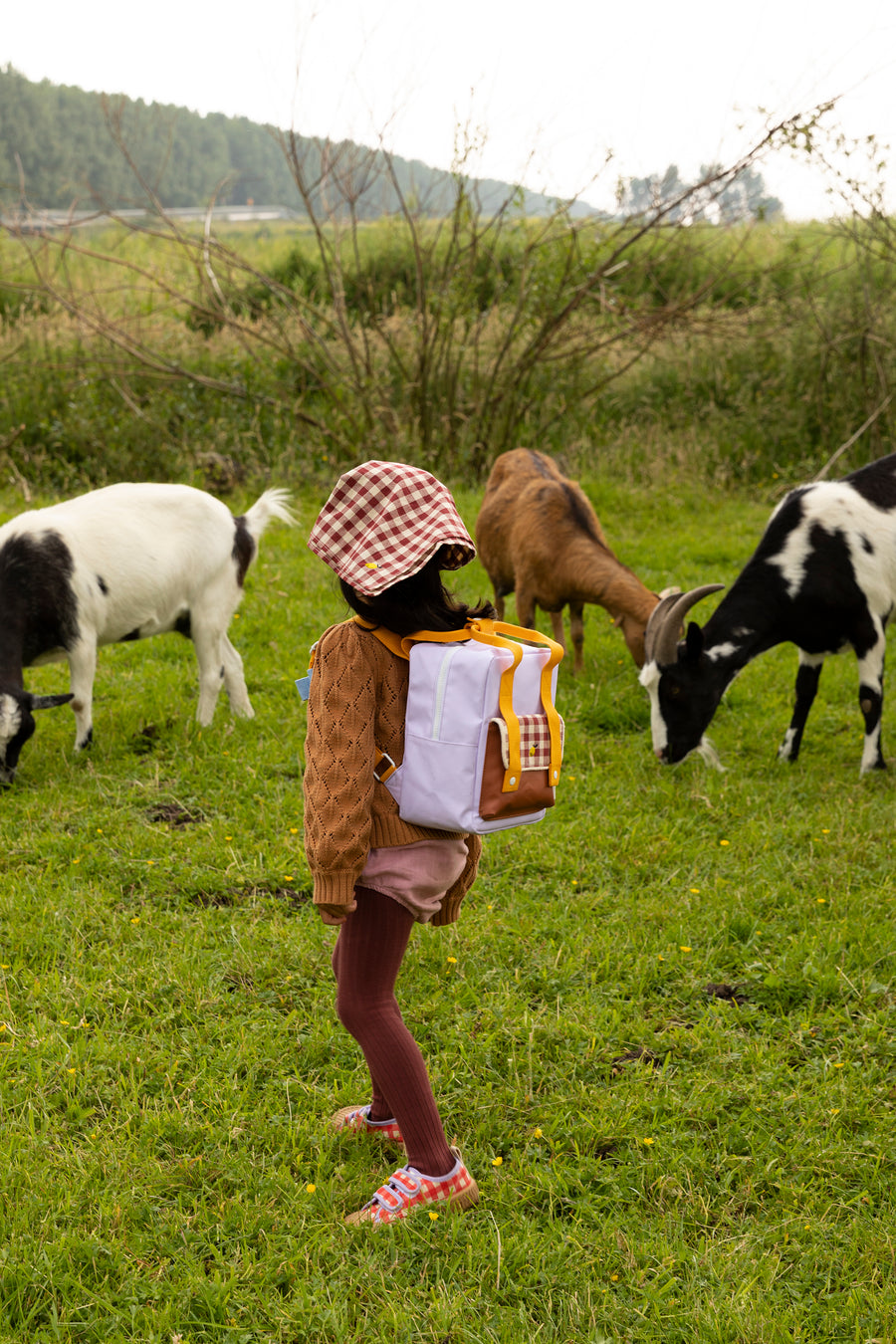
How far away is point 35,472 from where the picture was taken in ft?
40.0

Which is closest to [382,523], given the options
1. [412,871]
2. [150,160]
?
[412,871]

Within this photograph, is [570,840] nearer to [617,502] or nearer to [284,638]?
[284,638]

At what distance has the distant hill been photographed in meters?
10.0

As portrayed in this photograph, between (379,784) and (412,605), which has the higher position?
(412,605)

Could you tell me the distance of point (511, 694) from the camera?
→ 2416 millimetres

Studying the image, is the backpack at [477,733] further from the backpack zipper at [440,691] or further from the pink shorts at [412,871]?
the pink shorts at [412,871]

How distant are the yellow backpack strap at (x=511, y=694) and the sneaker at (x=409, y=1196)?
1.16 meters

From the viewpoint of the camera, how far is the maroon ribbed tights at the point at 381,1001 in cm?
267

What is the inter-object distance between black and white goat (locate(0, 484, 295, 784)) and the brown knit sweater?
10.7ft

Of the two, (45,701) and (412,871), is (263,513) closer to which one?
(45,701)

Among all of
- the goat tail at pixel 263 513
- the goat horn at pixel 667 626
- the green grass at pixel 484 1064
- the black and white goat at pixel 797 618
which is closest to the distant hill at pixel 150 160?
the goat tail at pixel 263 513

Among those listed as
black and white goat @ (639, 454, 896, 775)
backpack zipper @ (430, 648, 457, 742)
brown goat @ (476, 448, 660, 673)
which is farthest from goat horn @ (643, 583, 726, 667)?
backpack zipper @ (430, 648, 457, 742)

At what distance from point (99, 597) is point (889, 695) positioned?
17.0 ft

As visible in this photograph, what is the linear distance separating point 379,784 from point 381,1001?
567 millimetres
